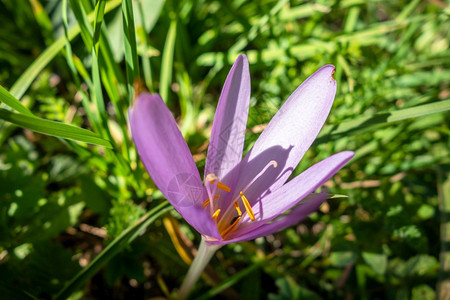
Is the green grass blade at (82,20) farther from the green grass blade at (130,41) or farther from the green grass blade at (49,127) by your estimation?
the green grass blade at (49,127)

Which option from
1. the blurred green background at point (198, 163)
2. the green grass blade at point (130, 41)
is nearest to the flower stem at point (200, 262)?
the blurred green background at point (198, 163)

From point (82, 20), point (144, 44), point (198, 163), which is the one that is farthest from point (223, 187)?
point (144, 44)

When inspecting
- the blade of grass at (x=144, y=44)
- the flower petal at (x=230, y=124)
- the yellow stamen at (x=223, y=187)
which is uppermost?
the blade of grass at (x=144, y=44)

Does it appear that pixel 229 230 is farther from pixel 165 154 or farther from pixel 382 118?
pixel 382 118

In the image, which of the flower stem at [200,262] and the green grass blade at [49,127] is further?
the flower stem at [200,262]

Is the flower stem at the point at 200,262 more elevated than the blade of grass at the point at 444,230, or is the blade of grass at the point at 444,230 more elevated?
the flower stem at the point at 200,262

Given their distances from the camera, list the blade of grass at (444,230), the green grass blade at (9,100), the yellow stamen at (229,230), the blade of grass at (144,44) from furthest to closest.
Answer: the blade of grass at (144,44) → the blade of grass at (444,230) → the yellow stamen at (229,230) → the green grass blade at (9,100)

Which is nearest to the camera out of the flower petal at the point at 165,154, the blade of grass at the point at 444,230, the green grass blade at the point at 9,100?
the flower petal at the point at 165,154
